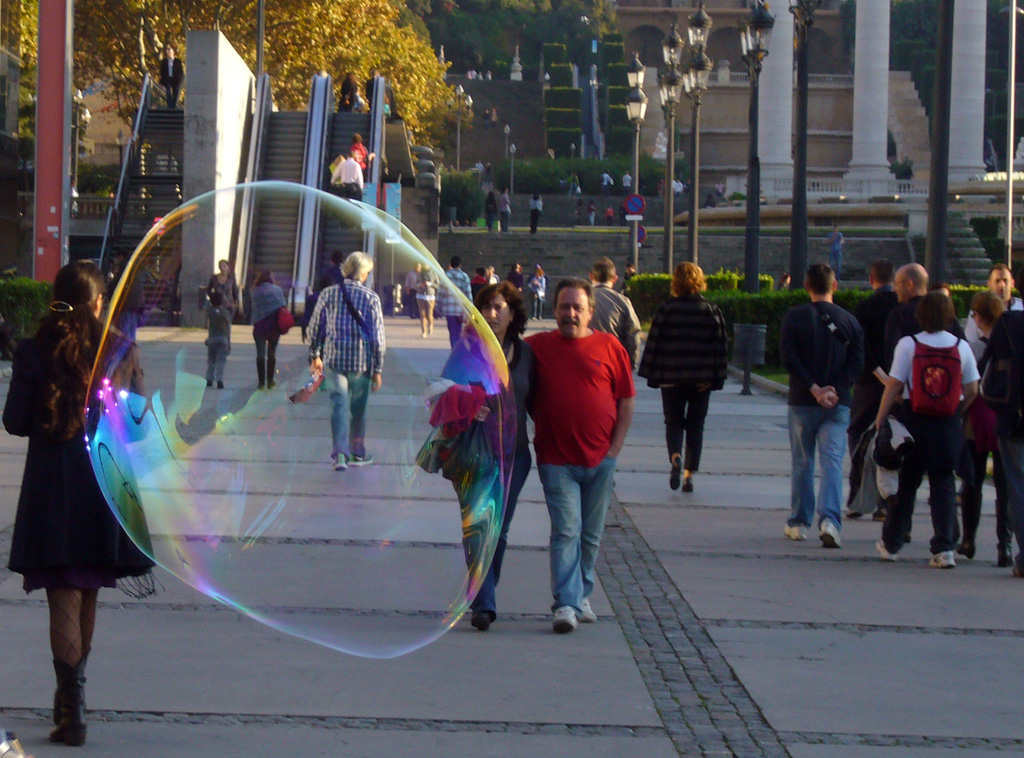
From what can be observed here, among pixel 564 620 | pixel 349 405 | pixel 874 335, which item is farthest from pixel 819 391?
pixel 349 405

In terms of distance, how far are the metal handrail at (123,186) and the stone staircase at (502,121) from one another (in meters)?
50.2

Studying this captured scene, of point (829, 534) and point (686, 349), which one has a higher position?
point (686, 349)

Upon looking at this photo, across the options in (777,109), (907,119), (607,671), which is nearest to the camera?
(607,671)

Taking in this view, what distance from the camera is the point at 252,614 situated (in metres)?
5.03

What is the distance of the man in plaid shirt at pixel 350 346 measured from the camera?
4672 mm

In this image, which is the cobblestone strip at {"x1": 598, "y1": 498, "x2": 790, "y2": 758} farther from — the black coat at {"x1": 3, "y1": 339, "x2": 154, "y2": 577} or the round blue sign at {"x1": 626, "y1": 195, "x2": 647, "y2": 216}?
the round blue sign at {"x1": 626, "y1": 195, "x2": 647, "y2": 216}

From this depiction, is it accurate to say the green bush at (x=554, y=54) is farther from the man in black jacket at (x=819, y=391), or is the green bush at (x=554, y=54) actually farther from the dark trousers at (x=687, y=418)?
the man in black jacket at (x=819, y=391)

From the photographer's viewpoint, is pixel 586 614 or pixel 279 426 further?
pixel 586 614

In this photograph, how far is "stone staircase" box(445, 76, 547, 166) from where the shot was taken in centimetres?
8712

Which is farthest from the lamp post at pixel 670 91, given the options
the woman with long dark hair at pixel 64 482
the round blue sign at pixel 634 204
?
the woman with long dark hair at pixel 64 482

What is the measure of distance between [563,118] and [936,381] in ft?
266

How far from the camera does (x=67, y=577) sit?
4.57m

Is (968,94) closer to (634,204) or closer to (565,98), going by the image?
(565,98)

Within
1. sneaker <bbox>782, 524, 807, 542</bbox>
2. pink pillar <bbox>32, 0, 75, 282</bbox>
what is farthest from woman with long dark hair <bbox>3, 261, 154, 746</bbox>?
pink pillar <bbox>32, 0, 75, 282</bbox>
